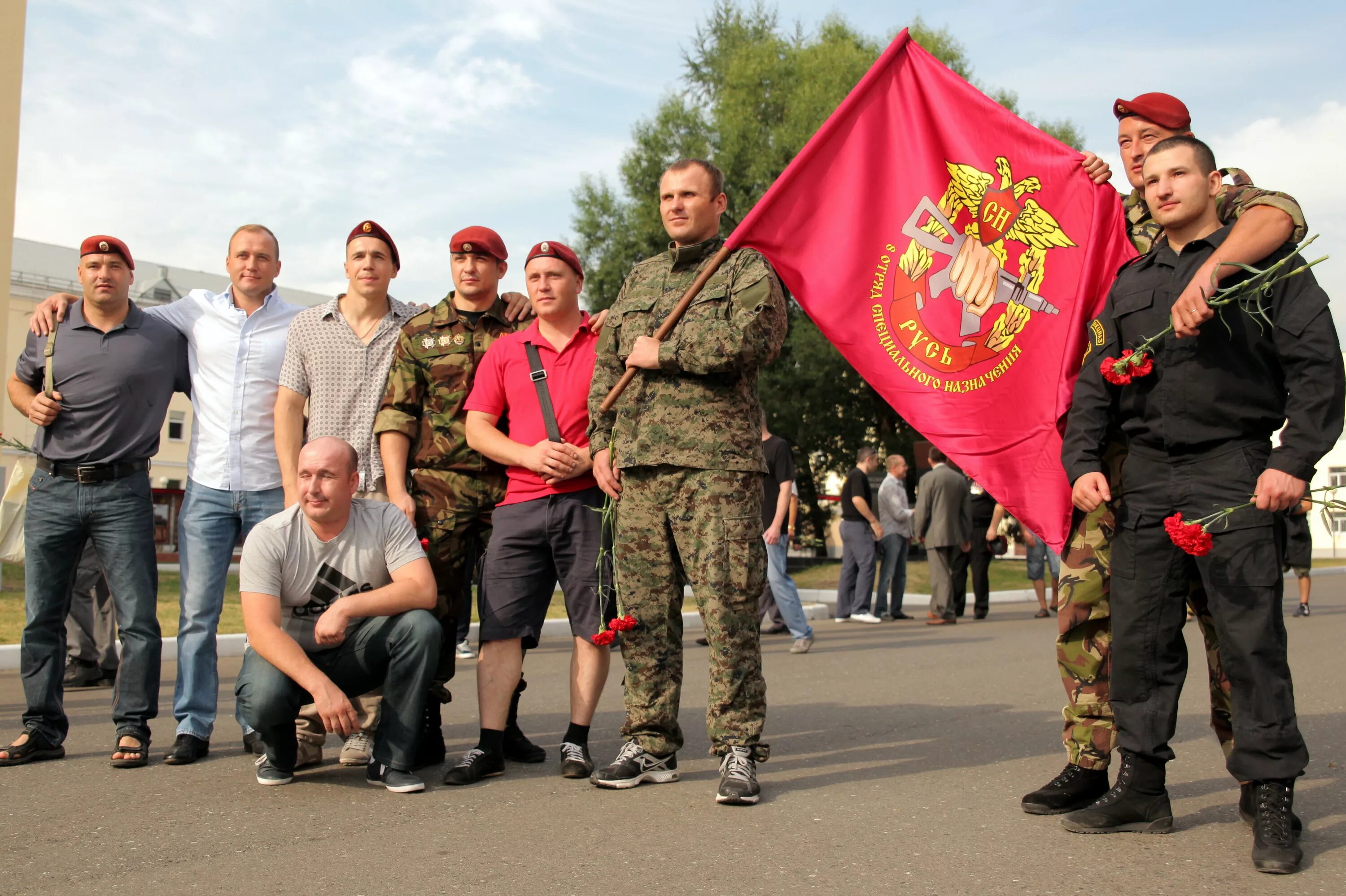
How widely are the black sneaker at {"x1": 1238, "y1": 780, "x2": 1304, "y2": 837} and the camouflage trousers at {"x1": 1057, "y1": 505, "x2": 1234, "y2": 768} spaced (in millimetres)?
279

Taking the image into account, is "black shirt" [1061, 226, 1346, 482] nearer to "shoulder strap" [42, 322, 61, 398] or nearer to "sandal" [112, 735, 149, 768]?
"sandal" [112, 735, 149, 768]

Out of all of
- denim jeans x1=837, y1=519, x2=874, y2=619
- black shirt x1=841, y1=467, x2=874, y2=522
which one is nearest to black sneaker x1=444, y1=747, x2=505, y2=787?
denim jeans x1=837, y1=519, x2=874, y2=619

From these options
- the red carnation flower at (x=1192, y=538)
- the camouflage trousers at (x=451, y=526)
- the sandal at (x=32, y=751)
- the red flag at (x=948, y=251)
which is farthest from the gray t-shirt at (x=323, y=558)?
the red carnation flower at (x=1192, y=538)

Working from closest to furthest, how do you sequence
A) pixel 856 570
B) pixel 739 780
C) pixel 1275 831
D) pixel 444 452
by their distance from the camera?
1. pixel 1275 831
2. pixel 739 780
3. pixel 444 452
4. pixel 856 570

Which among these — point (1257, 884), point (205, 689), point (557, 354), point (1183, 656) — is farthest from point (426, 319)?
point (1257, 884)

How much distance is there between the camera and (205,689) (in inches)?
217

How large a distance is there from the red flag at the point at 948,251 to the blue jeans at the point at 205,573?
8.67 ft

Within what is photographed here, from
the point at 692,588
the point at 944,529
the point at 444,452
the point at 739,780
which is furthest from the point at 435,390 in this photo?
the point at 944,529

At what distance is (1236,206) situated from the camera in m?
4.04

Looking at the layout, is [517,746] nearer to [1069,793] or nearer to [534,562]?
[534,562]

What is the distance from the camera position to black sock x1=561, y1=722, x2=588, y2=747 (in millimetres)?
5086

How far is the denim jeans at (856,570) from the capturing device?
1454 cm

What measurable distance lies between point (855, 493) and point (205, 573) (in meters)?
9.98

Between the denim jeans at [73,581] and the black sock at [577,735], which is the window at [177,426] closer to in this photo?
the denim jeans at [73,581]
